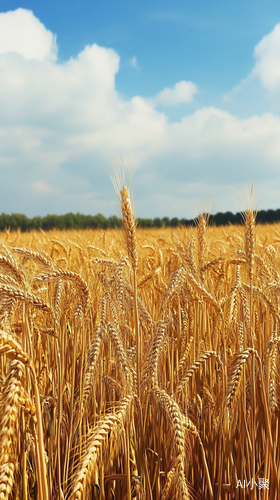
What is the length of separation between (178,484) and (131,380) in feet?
1.44

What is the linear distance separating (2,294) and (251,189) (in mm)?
1599

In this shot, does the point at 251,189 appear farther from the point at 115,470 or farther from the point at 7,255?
the point at 115,470

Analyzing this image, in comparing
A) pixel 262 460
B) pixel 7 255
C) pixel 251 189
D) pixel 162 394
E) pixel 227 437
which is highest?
pixel 251 189

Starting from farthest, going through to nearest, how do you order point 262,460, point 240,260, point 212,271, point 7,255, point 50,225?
1. point 50,225
2. point 212,271
3. point 240,260
4. point 262,460
5. point 7,255

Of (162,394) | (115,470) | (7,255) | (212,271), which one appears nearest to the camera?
(162,394)

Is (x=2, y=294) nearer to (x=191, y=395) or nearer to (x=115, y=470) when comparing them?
(x=115, y=470)


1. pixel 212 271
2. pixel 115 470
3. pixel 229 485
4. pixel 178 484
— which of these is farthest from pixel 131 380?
pixel 212 271

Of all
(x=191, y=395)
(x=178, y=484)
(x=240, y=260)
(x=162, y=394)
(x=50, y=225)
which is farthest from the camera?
(x=50, y=225)

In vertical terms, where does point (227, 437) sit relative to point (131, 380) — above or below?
below

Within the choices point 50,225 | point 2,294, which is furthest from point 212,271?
point 50,225

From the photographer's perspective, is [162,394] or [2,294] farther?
[162,394]

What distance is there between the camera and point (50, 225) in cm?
3662

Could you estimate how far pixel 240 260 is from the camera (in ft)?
8.65

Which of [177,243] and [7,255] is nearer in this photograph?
[7,255]
